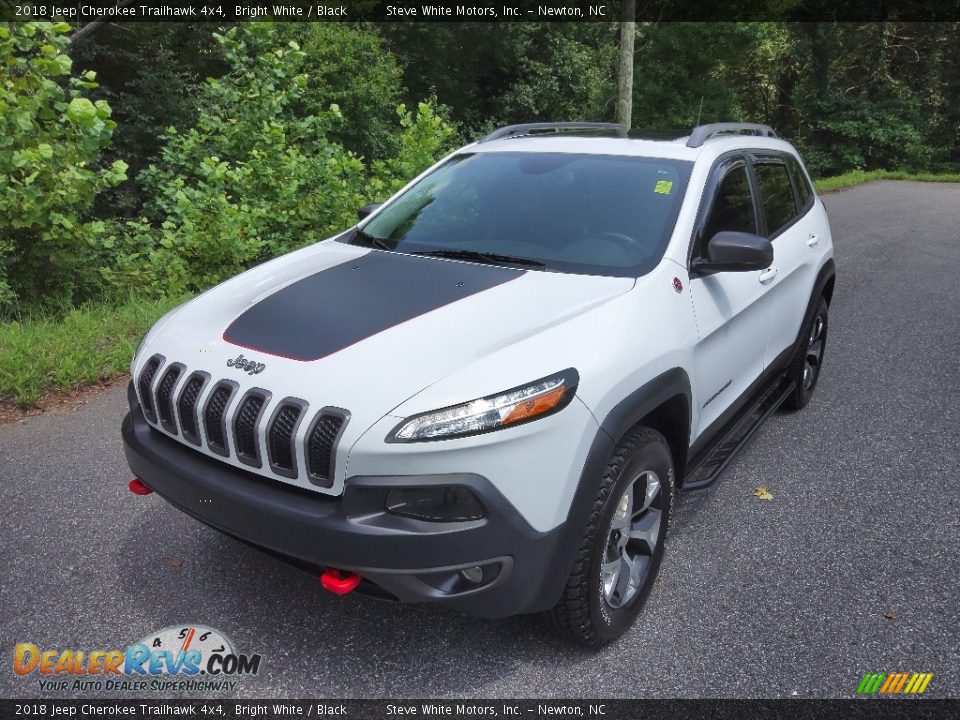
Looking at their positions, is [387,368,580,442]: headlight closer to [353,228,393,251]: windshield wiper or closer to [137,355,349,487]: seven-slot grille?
[137,355,349,487]: seven-slot grille

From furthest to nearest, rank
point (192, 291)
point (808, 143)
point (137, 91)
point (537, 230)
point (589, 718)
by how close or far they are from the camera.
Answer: point (808, 143)
point (137, 91)
point (192, 291)
point (537, 230)
point (589, 718)

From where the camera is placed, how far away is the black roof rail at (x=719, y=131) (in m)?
3.69

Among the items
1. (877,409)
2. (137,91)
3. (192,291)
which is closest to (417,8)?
(137,91)

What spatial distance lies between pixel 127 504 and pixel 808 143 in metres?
31.7

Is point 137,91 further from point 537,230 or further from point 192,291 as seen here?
point 537,230

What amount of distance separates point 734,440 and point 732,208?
1073mm

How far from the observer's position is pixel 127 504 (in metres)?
3.70

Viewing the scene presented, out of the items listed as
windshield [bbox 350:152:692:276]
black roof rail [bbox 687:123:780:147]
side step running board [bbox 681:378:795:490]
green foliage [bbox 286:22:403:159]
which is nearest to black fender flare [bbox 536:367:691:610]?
windshield [bbox 350:152:692:276]

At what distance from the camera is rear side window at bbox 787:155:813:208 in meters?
4.77

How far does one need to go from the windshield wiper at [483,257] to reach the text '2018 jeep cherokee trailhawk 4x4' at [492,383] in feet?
0.04

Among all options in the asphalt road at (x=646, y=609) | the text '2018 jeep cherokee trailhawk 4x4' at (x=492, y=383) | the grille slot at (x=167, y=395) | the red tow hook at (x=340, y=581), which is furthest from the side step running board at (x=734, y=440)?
the grille slot at (x=167, y=395)

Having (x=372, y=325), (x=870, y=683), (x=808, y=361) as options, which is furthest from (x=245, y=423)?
(x=808, y=361)

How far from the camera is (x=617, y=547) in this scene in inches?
108

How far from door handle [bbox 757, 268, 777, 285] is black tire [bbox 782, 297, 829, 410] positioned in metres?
0.87
